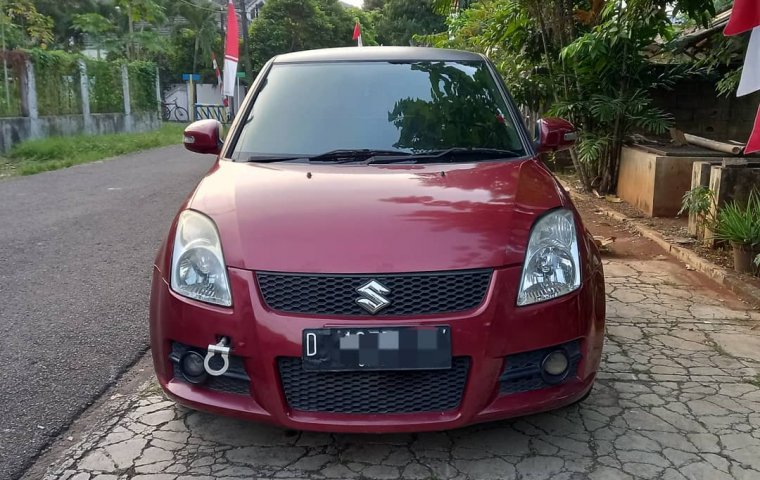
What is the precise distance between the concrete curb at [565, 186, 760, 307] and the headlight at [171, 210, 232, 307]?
3647mm

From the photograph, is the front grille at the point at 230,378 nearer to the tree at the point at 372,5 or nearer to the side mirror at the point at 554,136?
the side mirror at the point at 554,136

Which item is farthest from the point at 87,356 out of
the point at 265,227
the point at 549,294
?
the point at 549,294

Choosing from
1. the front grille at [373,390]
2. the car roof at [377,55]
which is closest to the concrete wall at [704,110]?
the car roof at [377,55]

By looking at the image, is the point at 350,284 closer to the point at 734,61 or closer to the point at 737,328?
the point at 737,328

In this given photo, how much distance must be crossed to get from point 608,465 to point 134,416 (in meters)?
2.02

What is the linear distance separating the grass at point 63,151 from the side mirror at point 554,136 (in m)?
10.6

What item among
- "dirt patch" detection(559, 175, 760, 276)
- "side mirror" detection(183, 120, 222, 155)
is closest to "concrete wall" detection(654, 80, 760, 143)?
"dirt patch" detection(559, 175, 760, 276)

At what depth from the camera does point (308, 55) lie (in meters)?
4.07

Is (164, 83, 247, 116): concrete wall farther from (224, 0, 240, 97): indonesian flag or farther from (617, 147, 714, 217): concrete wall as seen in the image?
(617, 147, 714, 217): concrete wall

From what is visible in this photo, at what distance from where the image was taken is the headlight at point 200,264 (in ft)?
8.46

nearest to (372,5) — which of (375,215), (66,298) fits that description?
(66,298)

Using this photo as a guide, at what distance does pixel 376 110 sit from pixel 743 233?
303 cm

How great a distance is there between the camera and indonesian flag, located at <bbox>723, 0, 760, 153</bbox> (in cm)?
459

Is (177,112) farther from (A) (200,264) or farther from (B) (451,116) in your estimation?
(A) (200,264)
